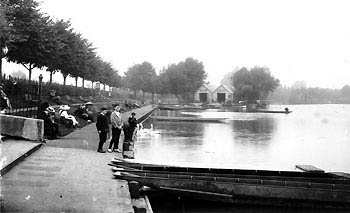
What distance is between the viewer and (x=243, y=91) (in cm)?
9244

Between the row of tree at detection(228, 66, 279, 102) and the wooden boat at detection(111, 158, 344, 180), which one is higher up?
the row of tree at detection(228, 66, 279, 102)

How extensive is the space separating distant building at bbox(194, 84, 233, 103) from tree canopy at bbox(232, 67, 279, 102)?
299cm

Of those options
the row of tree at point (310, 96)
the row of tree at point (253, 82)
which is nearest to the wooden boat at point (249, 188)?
the row of tree at point (253, 82)

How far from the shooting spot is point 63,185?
8477 millimetres

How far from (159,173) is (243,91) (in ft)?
273

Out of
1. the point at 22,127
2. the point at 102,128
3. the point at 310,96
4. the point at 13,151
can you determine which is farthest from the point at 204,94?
the point at 13,151

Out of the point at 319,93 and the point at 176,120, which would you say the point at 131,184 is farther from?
the point at 319,93

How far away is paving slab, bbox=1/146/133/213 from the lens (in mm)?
7105

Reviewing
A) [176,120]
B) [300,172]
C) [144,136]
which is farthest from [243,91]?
[300,172]

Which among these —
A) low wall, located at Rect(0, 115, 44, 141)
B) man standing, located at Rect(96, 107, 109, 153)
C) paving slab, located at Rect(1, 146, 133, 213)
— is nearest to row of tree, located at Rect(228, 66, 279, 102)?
man standing, located at Rect(96, 107, 109, 153)

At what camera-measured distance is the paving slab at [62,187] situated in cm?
711

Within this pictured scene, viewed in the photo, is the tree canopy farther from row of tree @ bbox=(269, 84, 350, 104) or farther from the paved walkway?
the paved walkway

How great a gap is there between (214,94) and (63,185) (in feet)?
312

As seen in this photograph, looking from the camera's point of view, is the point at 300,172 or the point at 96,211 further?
the point at 300,172
